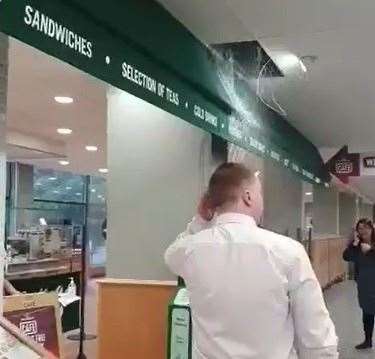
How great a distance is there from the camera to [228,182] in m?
1.88

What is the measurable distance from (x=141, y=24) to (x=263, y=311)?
1910mm

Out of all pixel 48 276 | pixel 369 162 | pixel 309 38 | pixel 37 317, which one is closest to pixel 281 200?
pixel 369 162

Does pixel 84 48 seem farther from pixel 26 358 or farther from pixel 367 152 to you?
pixel 367 152

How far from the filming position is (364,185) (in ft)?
52.0

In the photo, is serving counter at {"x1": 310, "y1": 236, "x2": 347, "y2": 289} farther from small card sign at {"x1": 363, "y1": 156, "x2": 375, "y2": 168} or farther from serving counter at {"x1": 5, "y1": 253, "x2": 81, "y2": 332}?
serving counter at {"x1": 5, "y1": 253, "x2": 81, "y2": 332}

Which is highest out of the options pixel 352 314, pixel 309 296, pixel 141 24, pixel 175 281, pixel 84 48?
pixel 141 24

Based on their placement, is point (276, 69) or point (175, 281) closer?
point (175, 281)

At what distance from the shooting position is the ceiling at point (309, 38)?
3.44m

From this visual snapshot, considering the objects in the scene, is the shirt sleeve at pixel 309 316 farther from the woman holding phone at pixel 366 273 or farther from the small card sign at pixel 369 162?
the small card sign at pixel 369 162

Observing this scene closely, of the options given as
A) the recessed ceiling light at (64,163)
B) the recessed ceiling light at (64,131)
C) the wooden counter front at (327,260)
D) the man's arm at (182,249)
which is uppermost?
the recessed ceiling light at (64,131)

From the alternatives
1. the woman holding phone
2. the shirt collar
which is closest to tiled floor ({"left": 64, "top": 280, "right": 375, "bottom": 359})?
the woman holding phone

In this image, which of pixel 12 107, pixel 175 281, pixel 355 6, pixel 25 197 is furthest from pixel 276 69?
pixel 25 197

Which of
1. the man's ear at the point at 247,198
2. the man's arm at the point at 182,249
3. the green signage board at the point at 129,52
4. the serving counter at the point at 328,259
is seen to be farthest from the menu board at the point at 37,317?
the serving counter at the point at 328,259

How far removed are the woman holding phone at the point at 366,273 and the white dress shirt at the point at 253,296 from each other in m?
4.80
